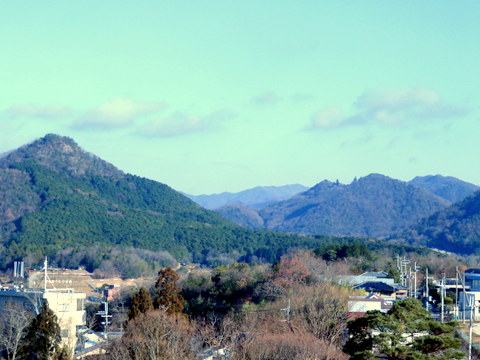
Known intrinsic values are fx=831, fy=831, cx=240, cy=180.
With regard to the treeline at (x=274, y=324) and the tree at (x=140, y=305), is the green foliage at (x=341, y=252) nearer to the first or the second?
the treeline at (x=274, y=324)

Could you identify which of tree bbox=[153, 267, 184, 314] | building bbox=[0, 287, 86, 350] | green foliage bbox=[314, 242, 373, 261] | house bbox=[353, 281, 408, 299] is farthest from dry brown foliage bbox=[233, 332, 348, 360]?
green foliage bbox=[314, 242, 373, 261]

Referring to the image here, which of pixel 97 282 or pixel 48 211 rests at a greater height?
pixel 48 211

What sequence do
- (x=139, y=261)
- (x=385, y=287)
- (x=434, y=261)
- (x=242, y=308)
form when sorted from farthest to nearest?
(x=139, y=261)
(x=434, y=261)
(x=385, y=287)
(x=242, y=308)

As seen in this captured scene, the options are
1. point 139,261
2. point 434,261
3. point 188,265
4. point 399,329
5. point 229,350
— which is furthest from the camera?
point 188,265

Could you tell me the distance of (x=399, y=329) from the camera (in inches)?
919

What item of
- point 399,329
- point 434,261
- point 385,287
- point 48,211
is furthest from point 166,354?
point 48,211

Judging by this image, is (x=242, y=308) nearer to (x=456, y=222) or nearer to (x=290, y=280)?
(x=290, y=280)

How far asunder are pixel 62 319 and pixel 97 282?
1515 inches

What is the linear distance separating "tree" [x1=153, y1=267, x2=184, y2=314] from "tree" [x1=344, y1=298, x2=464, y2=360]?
9.24m

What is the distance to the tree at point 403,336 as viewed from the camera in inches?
875

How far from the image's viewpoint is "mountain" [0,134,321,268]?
93.1 metres

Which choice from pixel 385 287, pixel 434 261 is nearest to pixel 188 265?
pixel 434 261

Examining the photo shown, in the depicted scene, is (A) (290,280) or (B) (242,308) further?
(A) (290,280)

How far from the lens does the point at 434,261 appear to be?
64.7m
